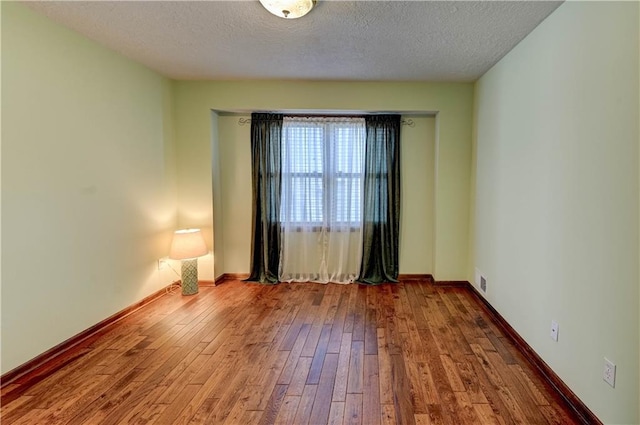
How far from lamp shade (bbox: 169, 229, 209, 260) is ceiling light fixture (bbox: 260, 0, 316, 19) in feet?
7.83

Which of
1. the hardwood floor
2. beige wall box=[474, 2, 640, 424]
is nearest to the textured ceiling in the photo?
beige wall box=[474, 2, 640, 424]

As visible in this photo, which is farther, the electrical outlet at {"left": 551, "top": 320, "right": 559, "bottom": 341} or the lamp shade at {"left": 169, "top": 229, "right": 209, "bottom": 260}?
the lamp shade at {"left": 169, "top": 229, "right": 209, "bottom": 260}

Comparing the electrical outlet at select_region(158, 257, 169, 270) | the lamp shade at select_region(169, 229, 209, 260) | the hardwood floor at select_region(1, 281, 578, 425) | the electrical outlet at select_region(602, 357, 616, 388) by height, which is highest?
the lamp shade at select_region(169, 229, 209, 260)

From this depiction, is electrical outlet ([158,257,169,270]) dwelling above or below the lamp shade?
below

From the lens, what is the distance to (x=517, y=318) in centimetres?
254

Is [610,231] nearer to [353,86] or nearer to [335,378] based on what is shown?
[335,378]

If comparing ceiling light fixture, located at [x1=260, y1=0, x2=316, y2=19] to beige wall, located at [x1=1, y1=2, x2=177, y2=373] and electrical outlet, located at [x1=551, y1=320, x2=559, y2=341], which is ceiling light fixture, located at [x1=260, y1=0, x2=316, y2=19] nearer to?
beige wall, located at [x1=1, y1=2, x2=177, y2=373]

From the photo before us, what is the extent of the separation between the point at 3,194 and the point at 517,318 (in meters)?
3.73

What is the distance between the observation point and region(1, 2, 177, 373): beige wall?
2.00 meters

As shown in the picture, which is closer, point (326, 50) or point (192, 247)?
point (326, 50)

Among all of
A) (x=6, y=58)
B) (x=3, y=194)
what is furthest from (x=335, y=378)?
(x=6, y=58)

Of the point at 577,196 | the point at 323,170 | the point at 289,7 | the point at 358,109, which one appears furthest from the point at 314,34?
the point at 577,196

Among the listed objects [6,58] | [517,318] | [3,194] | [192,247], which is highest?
[6,58]

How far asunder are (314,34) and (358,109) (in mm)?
1363
